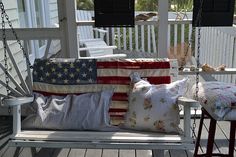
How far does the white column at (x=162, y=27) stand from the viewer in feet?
9.81

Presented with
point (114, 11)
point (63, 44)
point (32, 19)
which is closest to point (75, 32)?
point (63, 44)

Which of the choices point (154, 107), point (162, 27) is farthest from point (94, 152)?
point (162, 27)

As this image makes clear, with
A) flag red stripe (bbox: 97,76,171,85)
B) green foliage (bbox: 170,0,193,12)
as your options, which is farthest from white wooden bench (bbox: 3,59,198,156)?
green foliage (bbox: 170,0,193,12)

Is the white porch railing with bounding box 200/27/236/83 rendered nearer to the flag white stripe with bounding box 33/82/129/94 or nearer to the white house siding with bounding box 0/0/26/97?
the flag white stripe with bounding box 33/82/129/94

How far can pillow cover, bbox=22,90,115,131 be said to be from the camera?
2.38m

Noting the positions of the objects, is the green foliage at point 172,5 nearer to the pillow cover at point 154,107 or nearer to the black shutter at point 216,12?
the black shutter at point 216,12

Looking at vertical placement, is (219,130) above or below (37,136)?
below

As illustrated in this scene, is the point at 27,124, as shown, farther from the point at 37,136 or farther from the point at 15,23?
the point at 15,23

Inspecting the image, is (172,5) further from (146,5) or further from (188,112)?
(188,112)

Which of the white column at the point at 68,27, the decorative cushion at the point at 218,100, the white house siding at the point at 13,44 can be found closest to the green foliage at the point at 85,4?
the white column at the point at 68,27

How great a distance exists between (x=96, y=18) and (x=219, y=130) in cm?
162

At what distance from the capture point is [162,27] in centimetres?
305

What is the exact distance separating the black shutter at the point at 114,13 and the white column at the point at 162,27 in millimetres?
282

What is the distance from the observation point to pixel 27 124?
2402 millimetres
